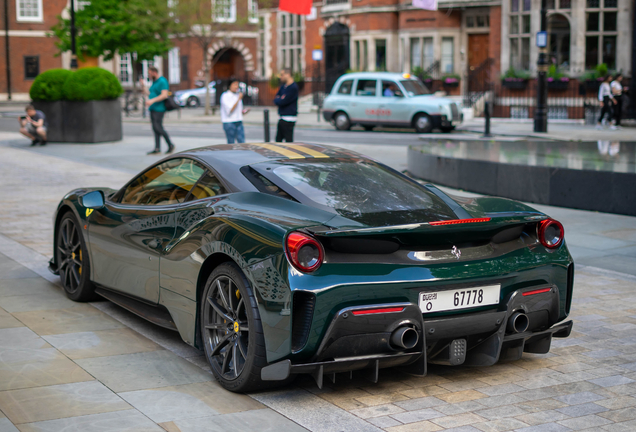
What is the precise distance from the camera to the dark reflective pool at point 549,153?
12.2m

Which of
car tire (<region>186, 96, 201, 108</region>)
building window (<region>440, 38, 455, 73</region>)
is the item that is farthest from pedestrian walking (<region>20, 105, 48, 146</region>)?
car tire (<region>186, 96, 201, 108</region>)

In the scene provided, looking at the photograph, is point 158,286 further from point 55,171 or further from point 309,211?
point 55,171

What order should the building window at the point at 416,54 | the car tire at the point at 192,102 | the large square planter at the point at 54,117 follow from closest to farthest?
the large square planter at the point at 54,117, the building window at the point at 416,54, the car tire at the point at 192,102

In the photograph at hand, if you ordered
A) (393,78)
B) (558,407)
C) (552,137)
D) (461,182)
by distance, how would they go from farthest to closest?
(393,78), (552,137), (461,182), (558,407)

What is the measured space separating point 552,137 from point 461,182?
11.0 meters

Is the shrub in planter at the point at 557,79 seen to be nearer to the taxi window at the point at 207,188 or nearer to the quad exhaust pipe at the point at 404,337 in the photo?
the taxi window at the point at 207,188

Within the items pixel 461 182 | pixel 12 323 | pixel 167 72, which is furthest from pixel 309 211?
pixel 167 72

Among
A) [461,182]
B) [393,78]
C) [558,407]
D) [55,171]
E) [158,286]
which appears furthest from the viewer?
[393,78]

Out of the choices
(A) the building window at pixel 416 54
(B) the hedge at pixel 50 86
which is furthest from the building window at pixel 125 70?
(B) the hedge at pixel 50 86

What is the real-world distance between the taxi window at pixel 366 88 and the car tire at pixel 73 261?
22079mm

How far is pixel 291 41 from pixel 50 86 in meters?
30.2

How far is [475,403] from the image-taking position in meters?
4.27

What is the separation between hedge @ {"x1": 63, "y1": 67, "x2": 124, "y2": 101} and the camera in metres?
22.0

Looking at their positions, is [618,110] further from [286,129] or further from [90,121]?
[90,121]
